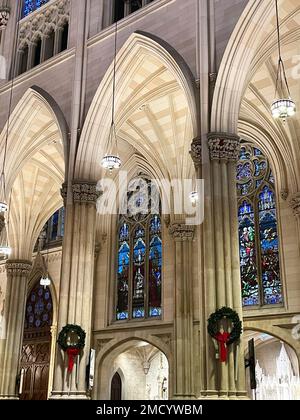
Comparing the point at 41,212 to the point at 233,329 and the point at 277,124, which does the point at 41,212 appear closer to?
the point at 277,124

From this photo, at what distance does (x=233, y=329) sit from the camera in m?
11.3

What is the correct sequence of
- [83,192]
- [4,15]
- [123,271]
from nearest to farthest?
[83,192], [4,15], [123,271]

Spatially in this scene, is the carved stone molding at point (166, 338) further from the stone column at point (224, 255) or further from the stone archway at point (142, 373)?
the stone column at point (224, 255)

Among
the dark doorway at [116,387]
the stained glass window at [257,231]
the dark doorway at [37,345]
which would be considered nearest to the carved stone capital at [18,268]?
the dark doorway at [37,345]

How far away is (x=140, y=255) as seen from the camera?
73.6ft

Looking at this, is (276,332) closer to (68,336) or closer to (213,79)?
(68,336)

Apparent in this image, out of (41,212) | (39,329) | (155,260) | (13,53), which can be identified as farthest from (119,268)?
(13,53)

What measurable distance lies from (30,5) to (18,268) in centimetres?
1102

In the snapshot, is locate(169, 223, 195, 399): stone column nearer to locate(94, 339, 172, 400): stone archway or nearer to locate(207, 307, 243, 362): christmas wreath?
locate(94, 339, 172, 400): stone archway

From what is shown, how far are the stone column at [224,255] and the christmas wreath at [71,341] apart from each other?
4018 millimetres

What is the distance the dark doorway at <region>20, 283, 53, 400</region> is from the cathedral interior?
10cm

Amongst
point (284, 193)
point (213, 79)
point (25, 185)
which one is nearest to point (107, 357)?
point (25, 185)

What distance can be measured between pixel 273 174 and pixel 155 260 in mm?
6010

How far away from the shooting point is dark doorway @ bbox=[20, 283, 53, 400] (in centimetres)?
2538
